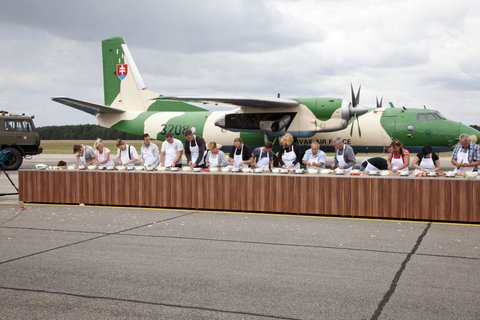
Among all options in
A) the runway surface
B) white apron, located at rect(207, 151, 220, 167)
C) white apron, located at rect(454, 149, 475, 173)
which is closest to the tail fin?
white apron, located at rect(207, 151, 220, 167)

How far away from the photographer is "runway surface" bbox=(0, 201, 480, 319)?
509cm

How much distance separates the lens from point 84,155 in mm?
15789

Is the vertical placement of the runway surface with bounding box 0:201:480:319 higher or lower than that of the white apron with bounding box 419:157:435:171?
lower

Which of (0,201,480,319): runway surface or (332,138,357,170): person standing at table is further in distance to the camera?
(332,138,357,170): person standing at table

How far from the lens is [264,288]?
18.9 feet

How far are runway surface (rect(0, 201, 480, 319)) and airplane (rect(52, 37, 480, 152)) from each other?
1602 centimetres

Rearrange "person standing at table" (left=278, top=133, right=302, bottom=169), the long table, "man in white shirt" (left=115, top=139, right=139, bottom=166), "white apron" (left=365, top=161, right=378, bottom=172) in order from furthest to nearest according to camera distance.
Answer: "man in white shirt" (left=115, top=139, right=139, bottom=166), "person standing at table" (left=278, top=133, right=302, bottom=169), "white apron" (left=365, top=161, right=378, bottom=172), the long table

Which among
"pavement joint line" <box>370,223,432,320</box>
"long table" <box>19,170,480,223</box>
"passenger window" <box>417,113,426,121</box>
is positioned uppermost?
"passenger window" <box>417,113,426,121</box>

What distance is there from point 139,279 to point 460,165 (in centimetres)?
900

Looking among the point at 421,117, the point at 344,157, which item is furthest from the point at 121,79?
the point at 344,157

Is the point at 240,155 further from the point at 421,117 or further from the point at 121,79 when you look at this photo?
the point at 121,79

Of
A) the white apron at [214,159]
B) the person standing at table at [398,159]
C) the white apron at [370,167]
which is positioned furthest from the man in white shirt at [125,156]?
the person standing at table at [398,159]

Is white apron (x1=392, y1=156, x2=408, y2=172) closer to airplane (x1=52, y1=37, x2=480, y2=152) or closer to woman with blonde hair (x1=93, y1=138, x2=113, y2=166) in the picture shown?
woman with blonde hair (x1=93, y1=138, x2=113, y2=166)

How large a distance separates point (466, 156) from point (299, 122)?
47.1ft
